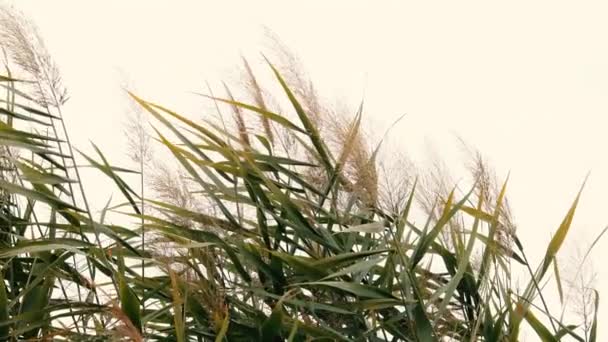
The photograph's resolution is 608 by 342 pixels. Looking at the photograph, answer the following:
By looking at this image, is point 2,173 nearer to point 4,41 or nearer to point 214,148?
point 4,41

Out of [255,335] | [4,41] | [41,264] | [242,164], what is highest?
[4,41]

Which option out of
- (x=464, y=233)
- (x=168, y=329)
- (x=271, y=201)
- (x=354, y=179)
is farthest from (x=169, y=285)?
(x=464, y=233)

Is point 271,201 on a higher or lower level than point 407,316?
higher

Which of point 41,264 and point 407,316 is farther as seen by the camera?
point 41,264

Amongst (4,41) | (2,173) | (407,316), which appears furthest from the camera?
(2,173)

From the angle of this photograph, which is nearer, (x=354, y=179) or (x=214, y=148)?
(x=354, y=179)

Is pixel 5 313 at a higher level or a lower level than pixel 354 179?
lower

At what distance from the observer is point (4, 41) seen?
57.7 inches

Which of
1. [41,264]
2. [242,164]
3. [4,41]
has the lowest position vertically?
[41,264]

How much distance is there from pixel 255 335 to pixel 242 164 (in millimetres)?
255

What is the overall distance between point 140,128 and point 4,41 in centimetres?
22

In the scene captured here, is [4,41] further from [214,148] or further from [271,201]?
[271,201]

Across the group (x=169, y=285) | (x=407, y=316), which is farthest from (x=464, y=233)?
(x=169, y=285)

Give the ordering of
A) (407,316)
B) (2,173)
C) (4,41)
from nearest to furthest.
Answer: (407,316), (4,41), (2,173)
